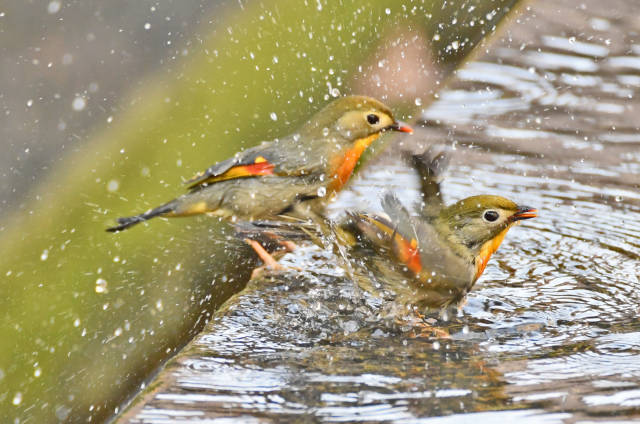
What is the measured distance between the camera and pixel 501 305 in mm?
3436

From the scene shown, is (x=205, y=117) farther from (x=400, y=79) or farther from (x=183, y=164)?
(x=400, y=79)

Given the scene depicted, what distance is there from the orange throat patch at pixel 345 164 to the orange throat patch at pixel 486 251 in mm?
931

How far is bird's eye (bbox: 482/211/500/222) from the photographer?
371 centimetres

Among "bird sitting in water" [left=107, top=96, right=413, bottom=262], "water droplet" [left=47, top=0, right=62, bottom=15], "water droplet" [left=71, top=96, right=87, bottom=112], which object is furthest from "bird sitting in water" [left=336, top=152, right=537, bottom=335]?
"water droplet" [left=47, top=0, right=62, bottom=15]

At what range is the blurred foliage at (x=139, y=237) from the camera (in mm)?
3725

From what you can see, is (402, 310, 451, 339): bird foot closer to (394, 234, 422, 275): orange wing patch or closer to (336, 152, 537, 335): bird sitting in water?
(336, 152, 537, 335): bird sitting in water

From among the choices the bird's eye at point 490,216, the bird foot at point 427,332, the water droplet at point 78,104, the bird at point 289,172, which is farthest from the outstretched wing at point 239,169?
the bird foot at point 427,332

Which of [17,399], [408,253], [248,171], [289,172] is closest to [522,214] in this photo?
[408,253]

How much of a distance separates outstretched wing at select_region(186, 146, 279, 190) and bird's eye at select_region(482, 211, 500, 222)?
1.07 m

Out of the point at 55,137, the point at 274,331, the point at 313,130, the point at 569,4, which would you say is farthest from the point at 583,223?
the point at 569,4

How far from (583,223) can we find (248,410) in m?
2.19

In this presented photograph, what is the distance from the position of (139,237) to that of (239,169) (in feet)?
1.80

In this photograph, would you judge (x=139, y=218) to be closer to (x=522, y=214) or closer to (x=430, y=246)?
(x=430, y=246)

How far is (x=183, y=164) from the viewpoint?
4.41m
